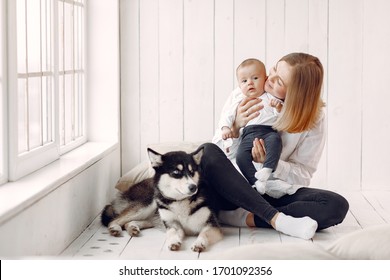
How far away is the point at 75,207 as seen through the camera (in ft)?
4.94

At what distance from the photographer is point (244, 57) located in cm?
161

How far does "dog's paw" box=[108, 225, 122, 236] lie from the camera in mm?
1486

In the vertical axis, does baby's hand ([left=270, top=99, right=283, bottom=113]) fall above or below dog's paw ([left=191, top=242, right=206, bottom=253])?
above

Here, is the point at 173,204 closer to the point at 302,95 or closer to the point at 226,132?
the point at 226,132

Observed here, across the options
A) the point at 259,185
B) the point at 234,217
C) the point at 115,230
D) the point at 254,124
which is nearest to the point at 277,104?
the point at 254,124

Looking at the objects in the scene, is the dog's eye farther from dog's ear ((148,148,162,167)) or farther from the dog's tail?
the dog's tail

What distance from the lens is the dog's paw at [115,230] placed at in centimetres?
149

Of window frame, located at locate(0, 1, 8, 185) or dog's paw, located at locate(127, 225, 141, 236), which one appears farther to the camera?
dog's paw, located at locate(127, 225, 141, 236)

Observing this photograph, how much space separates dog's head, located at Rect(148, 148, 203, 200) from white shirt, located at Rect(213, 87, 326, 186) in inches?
2.7

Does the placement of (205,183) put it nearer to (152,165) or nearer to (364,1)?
(152,165)

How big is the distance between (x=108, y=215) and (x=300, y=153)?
1.35 ft

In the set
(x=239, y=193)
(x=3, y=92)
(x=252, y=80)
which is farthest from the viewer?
(x=239, y=193)

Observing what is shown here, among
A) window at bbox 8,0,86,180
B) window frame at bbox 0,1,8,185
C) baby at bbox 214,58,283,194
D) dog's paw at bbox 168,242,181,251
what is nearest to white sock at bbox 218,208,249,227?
baby at bbox 214,58,283,194

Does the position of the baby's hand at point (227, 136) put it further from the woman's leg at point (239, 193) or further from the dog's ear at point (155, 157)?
the dog's ear at point (155, 157)
